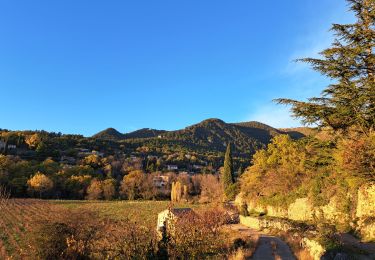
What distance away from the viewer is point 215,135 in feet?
566

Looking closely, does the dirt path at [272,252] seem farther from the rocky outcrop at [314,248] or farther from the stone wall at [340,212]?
the stone wall at [340,212]

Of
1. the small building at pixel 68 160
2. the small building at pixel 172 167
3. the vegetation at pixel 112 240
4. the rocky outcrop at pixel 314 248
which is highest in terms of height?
the small building at pixel 68 160

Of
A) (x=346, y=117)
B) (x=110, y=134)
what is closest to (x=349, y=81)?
(x=346, y=117)

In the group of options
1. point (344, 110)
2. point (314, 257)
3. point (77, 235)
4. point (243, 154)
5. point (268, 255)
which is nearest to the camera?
point (77, 235)

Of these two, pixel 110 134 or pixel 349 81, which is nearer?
pixel 349 81

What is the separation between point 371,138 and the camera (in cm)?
1469

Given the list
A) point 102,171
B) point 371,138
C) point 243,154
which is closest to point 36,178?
point 102,171

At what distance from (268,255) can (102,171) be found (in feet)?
280

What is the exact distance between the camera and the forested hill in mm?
158225

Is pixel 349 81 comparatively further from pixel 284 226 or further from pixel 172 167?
pixel 172 167

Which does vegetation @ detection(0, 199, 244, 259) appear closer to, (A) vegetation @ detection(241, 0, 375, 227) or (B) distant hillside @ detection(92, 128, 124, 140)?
(A) vegetation @ detection(241, 0, 375, 227)

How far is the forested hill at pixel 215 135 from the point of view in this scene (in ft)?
519

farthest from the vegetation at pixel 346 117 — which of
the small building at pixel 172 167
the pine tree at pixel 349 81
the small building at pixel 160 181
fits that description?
the small building at pixel 172 167

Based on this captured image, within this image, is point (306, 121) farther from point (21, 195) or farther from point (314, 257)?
point (21, 195)
